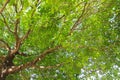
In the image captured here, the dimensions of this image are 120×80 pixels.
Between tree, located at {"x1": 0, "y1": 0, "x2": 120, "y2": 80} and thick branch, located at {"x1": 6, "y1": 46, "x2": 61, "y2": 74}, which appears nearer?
tree, located at {"x1": 0, "y1": 0, "x2": 120, "y2": 80}

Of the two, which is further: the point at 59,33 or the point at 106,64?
the point at 106,64

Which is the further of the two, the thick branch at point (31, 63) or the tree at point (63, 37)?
the thick branch at point (31, 63)

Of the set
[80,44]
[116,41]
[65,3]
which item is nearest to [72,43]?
[80,44]

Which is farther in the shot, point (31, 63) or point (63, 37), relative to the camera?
point (31, 63)

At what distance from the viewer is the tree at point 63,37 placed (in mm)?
10000

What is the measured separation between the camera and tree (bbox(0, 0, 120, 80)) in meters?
10.0

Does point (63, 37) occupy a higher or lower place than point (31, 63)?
higher

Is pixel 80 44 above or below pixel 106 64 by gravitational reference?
above

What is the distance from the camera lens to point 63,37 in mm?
10375

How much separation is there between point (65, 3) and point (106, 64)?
559 centimetres

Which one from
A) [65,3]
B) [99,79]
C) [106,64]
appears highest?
[65,3]

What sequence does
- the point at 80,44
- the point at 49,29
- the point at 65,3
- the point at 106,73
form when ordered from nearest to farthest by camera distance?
the point at 65,3
the point at 49,29
the point at 80,44
the point at 106,73

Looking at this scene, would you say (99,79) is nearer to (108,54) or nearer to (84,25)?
(108,54)

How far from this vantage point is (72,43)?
35.8ft
